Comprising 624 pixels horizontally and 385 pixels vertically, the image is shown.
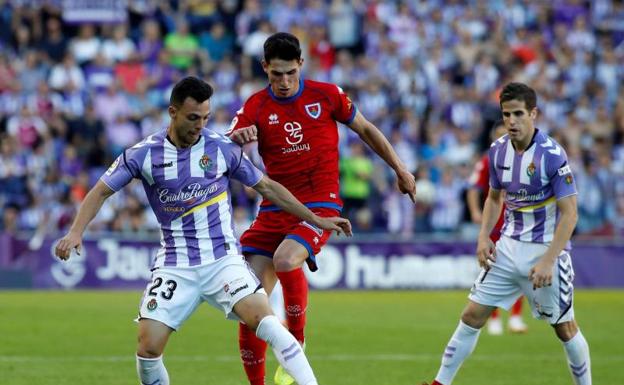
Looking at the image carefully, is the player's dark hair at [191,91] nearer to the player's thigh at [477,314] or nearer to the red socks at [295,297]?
the red socks at [295,297]

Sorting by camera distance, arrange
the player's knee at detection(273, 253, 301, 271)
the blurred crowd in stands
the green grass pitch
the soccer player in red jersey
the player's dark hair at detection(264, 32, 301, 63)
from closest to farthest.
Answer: the player's dark hair at detection(264, 32, 301, 63), the player's knee at detection(273, 253, 301, 271), the soccer player in red jersey, the green grass pitch, the blurred crowd in stands

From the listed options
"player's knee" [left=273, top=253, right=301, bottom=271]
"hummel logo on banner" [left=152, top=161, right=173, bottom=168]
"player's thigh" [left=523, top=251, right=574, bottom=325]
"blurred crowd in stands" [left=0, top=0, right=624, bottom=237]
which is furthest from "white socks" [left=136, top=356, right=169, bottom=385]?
"blurred crowd in stands" [left=0, top=0, right=624, bottom=237]

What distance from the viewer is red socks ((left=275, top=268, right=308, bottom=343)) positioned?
9508mm

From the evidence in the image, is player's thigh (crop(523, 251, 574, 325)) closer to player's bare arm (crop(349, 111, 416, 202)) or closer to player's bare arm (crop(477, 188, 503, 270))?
player's bare arm (crop(477, 188, 503, 270))

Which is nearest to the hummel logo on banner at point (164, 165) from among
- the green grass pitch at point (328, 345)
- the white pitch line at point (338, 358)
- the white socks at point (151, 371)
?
the white socks at point (151, 371)

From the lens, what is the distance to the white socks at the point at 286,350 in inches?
311

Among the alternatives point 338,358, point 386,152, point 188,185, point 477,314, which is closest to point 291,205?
point 188,185

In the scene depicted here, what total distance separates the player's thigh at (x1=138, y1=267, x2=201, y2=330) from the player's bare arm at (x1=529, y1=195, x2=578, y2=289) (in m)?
2.41

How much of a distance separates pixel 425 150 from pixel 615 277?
447 cm

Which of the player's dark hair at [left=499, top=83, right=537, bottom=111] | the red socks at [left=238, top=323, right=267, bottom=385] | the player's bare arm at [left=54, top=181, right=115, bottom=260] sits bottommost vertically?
the red socks at [left=238, top=323, right=267, bottom=385]

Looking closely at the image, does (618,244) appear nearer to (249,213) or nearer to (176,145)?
(249,213)

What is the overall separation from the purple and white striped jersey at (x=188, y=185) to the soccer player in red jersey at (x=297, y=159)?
3.92ft

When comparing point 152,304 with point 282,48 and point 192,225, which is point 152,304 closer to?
point 192,225

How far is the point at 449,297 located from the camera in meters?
19.8
